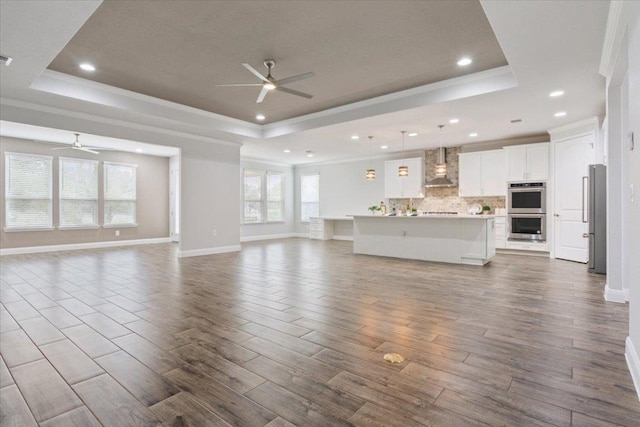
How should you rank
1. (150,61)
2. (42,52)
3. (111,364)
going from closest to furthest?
1. (111,364)
2. (42,52)
3. (150,61)

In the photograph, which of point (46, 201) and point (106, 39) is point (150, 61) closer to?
point (106, 39)

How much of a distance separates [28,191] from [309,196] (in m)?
7.87

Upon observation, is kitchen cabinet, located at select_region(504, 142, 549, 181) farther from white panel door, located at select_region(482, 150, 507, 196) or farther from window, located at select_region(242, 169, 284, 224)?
window, located at select_region(242, 169, 284, 224)

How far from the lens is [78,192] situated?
8305 mm

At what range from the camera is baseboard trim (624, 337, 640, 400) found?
187 centimetres

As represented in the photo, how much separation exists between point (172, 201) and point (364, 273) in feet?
25.0

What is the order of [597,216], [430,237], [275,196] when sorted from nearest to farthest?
[597,216] → [430,237] → [275,196]

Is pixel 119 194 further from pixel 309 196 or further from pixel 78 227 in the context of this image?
pixel 309 196

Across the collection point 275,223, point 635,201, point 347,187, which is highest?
point 347,187

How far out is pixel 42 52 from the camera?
342 cm

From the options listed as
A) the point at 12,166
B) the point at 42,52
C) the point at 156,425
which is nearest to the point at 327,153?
the point at 42,52

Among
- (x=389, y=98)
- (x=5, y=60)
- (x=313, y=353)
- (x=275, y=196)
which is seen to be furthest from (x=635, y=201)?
(x=275, y=196)

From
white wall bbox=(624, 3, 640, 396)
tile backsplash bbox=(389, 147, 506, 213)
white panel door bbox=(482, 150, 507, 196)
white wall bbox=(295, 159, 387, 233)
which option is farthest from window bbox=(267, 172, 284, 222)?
white wall bbox=(624, 3, 640, 396)

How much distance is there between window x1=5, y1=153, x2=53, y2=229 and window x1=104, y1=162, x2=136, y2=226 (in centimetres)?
125
